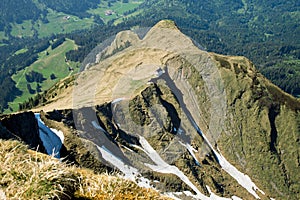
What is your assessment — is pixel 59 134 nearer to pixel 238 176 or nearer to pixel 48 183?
pixel 238 176

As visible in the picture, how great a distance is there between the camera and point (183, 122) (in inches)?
4296

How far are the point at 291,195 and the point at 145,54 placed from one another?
209 feet

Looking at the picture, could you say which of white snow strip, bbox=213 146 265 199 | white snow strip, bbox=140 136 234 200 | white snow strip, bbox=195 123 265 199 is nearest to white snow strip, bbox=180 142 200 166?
white snow strip, bbox=195 123 265 199

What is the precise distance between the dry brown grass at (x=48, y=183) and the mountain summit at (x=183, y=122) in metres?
64.6

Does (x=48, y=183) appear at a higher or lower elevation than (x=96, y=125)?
higher

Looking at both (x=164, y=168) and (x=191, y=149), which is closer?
(x=164, y=168)

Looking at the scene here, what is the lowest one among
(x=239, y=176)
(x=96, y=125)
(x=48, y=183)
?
(x=239, y=176)

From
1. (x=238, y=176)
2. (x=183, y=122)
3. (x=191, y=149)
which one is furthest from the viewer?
(x=183, y=122)

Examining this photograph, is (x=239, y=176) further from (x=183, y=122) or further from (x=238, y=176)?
(x=183, y=122)

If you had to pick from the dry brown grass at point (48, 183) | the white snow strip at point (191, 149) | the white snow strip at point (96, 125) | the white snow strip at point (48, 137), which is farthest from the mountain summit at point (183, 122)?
the dry brown grass at point (48, 183)

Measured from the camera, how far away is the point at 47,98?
112 meters

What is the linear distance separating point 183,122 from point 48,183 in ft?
330

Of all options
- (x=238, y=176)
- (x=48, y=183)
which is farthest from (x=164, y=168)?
(x=48, y=183)

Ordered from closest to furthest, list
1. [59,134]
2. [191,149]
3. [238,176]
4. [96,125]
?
[59,134] → [96,125] → [238,176] → [191,149]
